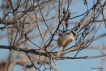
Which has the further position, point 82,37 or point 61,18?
point 82,37

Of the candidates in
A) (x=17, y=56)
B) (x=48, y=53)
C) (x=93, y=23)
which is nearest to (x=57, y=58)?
(x=48, y=53)

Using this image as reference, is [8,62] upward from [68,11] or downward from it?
downward

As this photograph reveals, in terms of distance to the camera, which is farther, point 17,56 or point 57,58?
point 17,56

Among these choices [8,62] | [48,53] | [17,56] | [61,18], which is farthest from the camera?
[17,56]

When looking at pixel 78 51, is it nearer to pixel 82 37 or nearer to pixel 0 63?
pixel 82 37

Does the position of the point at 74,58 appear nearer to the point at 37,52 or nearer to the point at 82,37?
the point at 82,37

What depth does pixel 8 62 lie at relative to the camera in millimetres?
5289

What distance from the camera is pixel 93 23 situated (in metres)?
2.58

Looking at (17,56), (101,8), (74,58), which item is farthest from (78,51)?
(17,56)

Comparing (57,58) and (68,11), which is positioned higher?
(68,11)

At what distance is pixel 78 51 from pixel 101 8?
0.46 metres

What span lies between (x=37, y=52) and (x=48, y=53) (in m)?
0.25

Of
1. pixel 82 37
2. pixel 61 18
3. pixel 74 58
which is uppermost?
pixel 61 18

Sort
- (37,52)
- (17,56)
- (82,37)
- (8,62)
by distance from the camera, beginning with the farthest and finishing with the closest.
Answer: (17,56) < (8,62) < (37,52) < (82,37)
